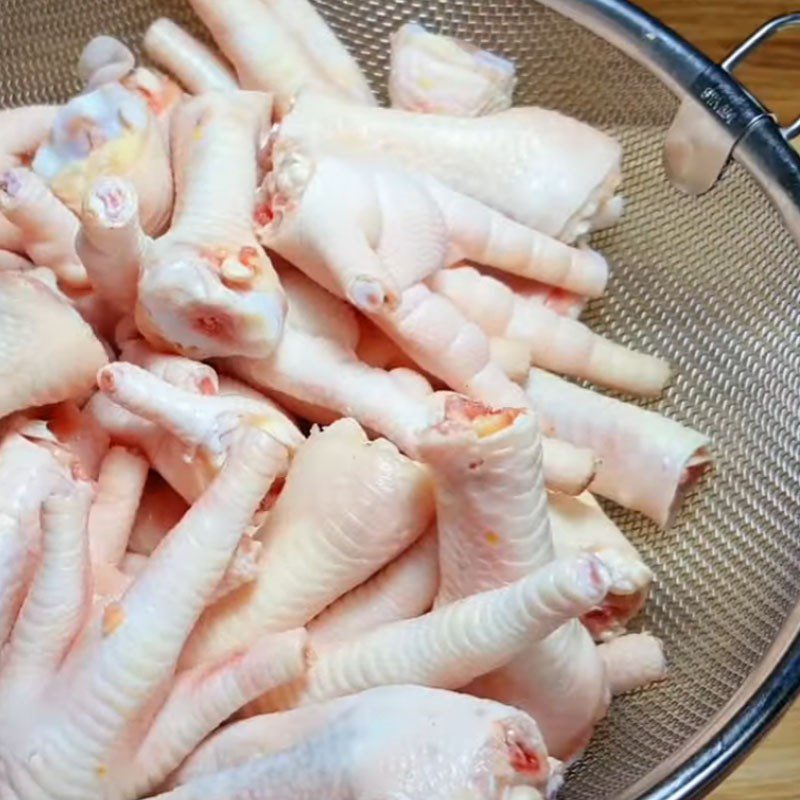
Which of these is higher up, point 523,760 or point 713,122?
point 713,122

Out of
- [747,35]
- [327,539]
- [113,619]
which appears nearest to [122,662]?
[113,619]

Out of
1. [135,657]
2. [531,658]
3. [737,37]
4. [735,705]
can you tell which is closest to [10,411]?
[135,657]

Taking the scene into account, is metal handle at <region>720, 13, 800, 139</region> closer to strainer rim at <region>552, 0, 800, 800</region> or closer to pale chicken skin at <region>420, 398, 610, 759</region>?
strainer rim at <region>552, 0, 800, 800</region>

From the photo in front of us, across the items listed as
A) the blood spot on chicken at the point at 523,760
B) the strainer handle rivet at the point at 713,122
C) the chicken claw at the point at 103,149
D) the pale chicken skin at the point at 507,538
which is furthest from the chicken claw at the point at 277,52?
the blood spot on chicken at the point at 523,760

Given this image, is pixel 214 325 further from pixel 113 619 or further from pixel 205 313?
pixel 113 619

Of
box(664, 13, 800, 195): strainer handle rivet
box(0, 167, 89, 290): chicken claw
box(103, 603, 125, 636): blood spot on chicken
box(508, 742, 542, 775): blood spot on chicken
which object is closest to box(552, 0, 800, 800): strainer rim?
box(664, 13, 800, 195): strainer handle rivet

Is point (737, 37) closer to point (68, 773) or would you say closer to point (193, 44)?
point (193, 44)
